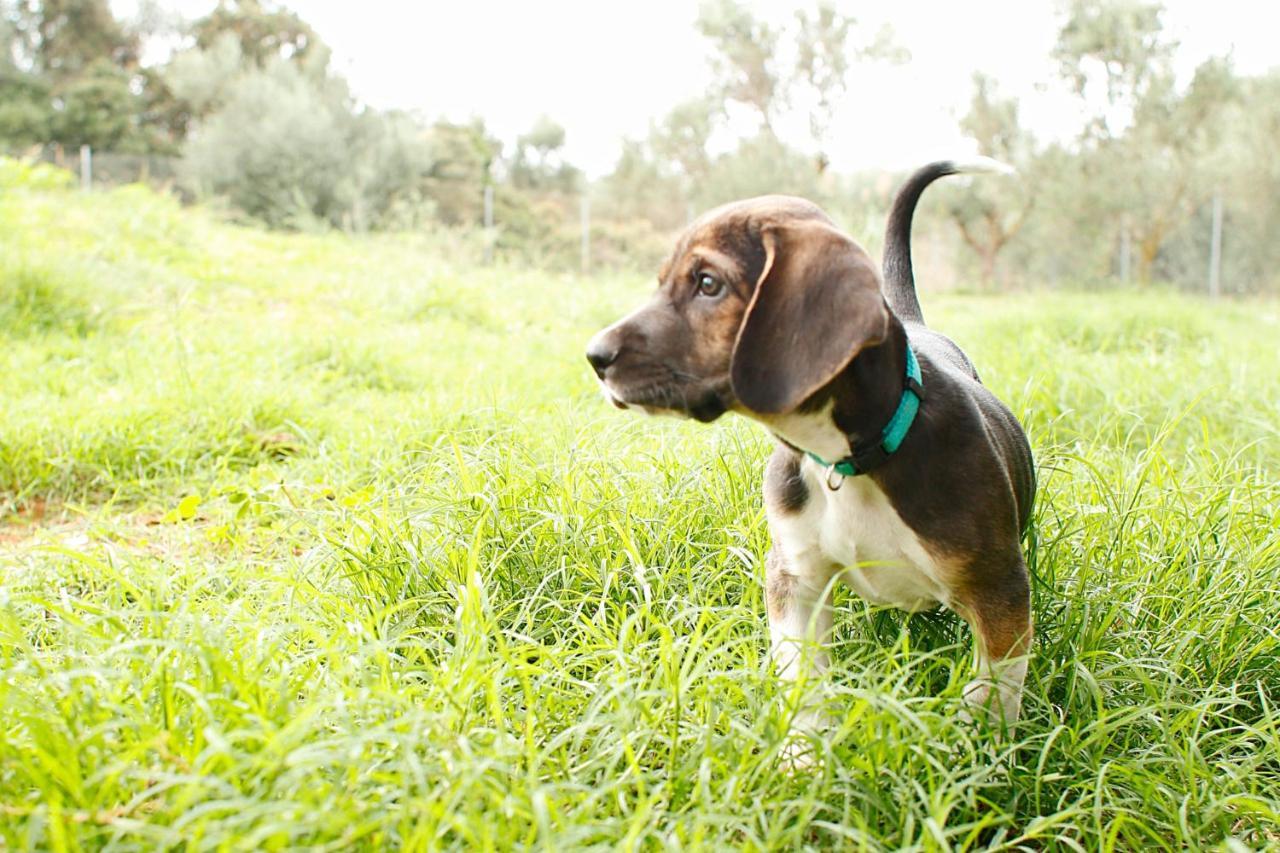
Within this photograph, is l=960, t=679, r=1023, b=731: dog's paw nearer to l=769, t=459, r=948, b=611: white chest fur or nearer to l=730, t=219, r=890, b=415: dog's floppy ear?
l=769, t=459, r=948, b=611: white chest fur


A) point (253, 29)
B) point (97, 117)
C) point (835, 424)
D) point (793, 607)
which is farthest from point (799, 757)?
point (253, 29)

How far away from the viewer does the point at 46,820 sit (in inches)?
59.9

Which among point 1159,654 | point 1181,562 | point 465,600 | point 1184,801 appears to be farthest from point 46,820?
point 1181,562

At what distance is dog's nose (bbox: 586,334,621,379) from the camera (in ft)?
7.14

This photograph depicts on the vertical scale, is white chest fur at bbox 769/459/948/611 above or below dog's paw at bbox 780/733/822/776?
above

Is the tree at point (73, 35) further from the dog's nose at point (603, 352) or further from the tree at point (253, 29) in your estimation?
the dog's nose at point (603, 352)

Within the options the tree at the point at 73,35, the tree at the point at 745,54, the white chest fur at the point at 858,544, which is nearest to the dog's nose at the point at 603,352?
the white chest fur at the point at 858,544

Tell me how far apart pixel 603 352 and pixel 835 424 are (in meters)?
0.53

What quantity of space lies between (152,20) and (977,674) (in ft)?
118

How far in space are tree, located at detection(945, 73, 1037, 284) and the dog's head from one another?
20.4m

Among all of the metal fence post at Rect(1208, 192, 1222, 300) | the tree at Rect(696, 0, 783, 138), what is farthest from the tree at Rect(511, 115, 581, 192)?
the metal fence post at Rect(1208, 192, 1222, 300)

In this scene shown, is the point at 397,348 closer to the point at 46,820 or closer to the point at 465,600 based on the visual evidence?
the point at 465,600

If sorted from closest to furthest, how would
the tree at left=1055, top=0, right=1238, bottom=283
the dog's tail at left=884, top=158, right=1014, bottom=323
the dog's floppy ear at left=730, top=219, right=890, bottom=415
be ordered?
the dog's floppy ear at left=730, top=219, right=890, bottom=415, the dog's tail at left=884, top=158, right=1014, bottom=323, the tree at left=1055, top=0, right=1238, bottom=283

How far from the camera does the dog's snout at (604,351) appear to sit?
2176 mm
